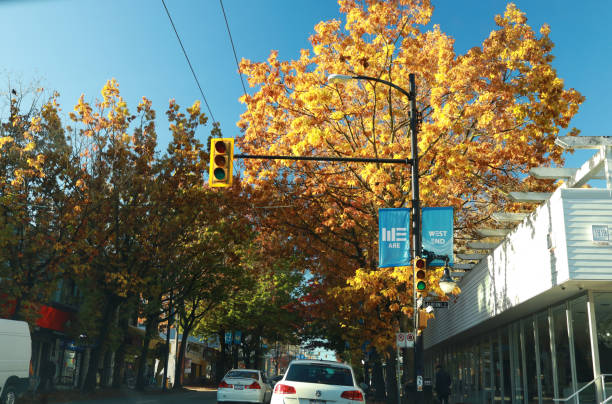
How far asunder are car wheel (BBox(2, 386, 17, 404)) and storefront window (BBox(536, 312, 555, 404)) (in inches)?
616

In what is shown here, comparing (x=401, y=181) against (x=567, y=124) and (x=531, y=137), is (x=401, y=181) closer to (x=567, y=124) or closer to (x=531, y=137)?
(x=531, y=137)

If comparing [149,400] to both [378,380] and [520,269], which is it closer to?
[378,380]

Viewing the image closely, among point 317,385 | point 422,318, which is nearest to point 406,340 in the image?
point 422,318

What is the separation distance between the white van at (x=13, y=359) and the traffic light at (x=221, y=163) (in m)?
8.55

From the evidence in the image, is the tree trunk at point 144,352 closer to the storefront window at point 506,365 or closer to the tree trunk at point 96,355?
the tree trunk at point 96,355

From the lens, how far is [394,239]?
47.5 feet

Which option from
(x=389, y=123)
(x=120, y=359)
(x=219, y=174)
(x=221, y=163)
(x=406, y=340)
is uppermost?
(x=389, y=123)

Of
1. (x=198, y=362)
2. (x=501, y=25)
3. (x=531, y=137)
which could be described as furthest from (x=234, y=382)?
(x=198, y=362)

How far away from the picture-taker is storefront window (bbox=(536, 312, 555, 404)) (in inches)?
672

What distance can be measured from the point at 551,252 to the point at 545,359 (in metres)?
5.13

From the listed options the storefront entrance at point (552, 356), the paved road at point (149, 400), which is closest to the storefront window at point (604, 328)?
the storefront entrance at point (552, 356)

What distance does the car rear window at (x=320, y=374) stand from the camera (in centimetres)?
1204

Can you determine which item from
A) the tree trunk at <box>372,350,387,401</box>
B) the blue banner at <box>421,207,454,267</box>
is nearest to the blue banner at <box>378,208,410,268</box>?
the blue banner at <box>421,207,454,267</box>

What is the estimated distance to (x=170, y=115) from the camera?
2666cm
